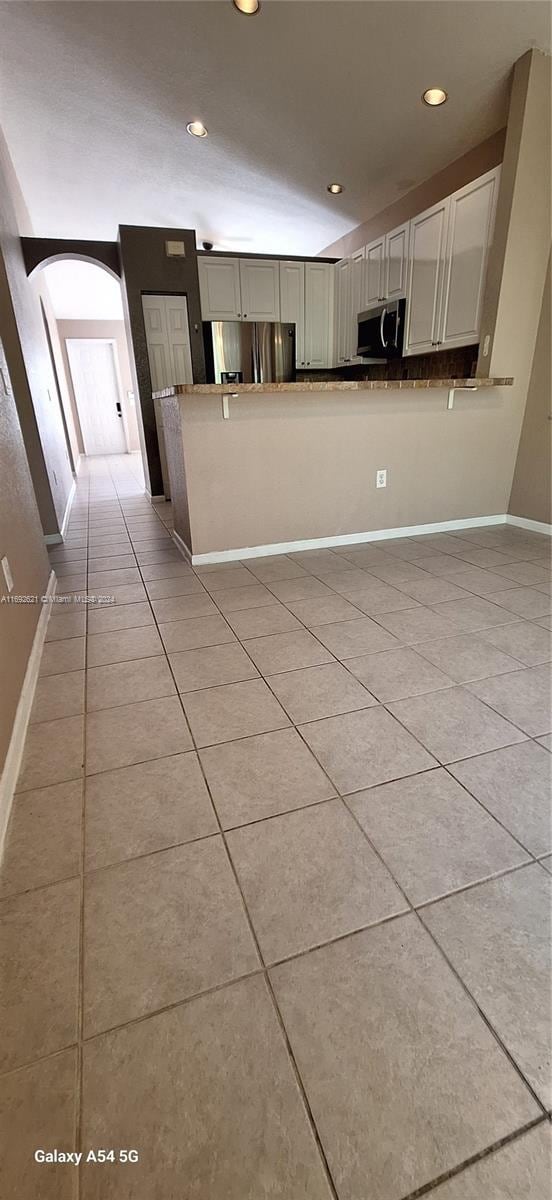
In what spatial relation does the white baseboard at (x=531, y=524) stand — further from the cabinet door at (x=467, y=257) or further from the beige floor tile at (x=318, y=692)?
the beige floor tile at (x=318, y=692)

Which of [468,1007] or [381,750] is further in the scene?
[381,750]

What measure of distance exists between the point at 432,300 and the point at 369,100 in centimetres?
120

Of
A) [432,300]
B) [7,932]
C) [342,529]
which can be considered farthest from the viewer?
[432,300]

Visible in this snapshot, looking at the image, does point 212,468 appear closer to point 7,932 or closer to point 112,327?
point 7,932

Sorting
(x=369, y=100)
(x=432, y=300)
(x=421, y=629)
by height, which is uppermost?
(x=369, y=100)

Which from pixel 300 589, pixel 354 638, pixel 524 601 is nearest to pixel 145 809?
pixel 354 638

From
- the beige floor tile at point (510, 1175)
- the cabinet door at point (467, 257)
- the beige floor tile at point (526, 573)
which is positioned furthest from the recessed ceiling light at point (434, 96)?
the beige floor tile at point (510, 1175)

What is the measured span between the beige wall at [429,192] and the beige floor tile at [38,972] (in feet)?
15.2

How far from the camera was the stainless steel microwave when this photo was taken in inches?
164

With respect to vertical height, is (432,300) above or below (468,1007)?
above

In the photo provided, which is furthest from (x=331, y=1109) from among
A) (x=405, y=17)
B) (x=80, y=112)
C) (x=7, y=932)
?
(x=80, y=112)

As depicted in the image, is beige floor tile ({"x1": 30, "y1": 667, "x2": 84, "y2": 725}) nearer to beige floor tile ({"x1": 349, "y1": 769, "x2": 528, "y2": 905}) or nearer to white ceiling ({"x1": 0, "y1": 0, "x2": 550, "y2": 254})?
A: beige floor tile ({"x1": 349, "y1": 769, "x2": 528, "y2": 905})

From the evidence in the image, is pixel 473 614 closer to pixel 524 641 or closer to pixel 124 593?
pixel 524 641

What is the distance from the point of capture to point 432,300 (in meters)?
3.71
